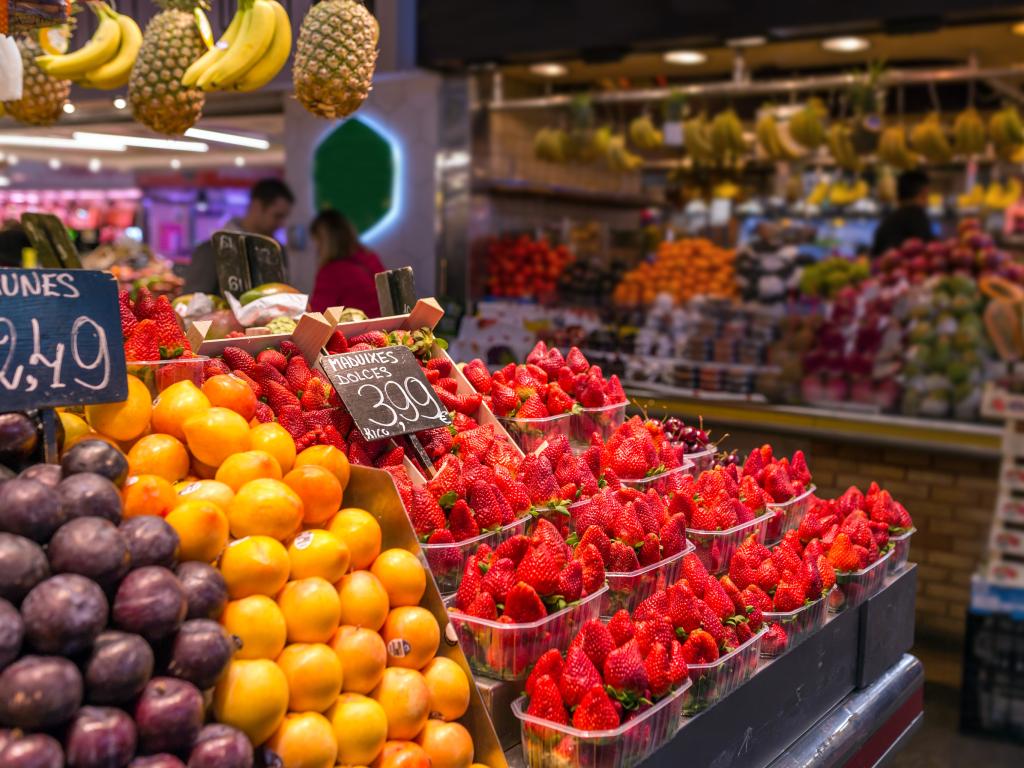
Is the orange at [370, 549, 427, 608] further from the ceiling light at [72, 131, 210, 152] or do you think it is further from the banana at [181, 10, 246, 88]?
the ceiling light at [72, 131, 210, 152]

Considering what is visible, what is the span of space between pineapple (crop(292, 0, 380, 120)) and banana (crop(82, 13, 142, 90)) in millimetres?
870

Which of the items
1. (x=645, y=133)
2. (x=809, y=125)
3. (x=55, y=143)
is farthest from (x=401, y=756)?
(x=55, y=143)

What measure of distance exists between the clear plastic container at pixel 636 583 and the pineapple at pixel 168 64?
6.68 ft

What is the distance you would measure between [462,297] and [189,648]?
19.4ft

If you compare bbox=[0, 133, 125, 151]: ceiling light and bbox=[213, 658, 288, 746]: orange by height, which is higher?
bbox=[0, 133, 125, 151]: ceiling light

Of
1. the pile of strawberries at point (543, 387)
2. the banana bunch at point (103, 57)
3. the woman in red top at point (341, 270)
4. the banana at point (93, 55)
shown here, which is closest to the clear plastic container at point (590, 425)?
the pile of strawberries at point (543, 387)

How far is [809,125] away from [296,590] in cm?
660

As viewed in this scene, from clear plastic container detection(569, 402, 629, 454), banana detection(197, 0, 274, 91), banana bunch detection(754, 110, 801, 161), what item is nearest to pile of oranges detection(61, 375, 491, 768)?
clear plastic container detection(569, 402, 629, 454)

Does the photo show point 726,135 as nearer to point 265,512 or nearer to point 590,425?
point 590,425

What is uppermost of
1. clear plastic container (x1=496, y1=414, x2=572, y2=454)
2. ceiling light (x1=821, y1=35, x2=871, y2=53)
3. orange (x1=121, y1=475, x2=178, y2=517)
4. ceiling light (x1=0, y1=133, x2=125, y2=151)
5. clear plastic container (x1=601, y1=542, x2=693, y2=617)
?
ceiling light (x1=821, y1=35, x2=871, y2=53)

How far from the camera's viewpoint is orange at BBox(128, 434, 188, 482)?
163 centimetres

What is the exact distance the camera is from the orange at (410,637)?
5.15 ft

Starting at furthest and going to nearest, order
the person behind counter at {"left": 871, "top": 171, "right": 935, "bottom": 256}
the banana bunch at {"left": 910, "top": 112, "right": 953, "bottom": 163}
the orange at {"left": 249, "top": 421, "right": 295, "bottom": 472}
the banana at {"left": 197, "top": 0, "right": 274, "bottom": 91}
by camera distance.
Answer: the banana bunch at {"left": 910, "top": 112, "right": 953, "bottom": 163}, the person behind counter at {"left": 871, "top": 171, "right": 935, "bottom": 256}, the banana at {"left": 197, "top": 0, "right": 274, "bottom": 91}, the orange at {"left": 249, "top": 421, "right": 295, "bottom": 472}

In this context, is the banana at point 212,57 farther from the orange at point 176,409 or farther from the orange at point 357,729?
the orange at point 357,729
